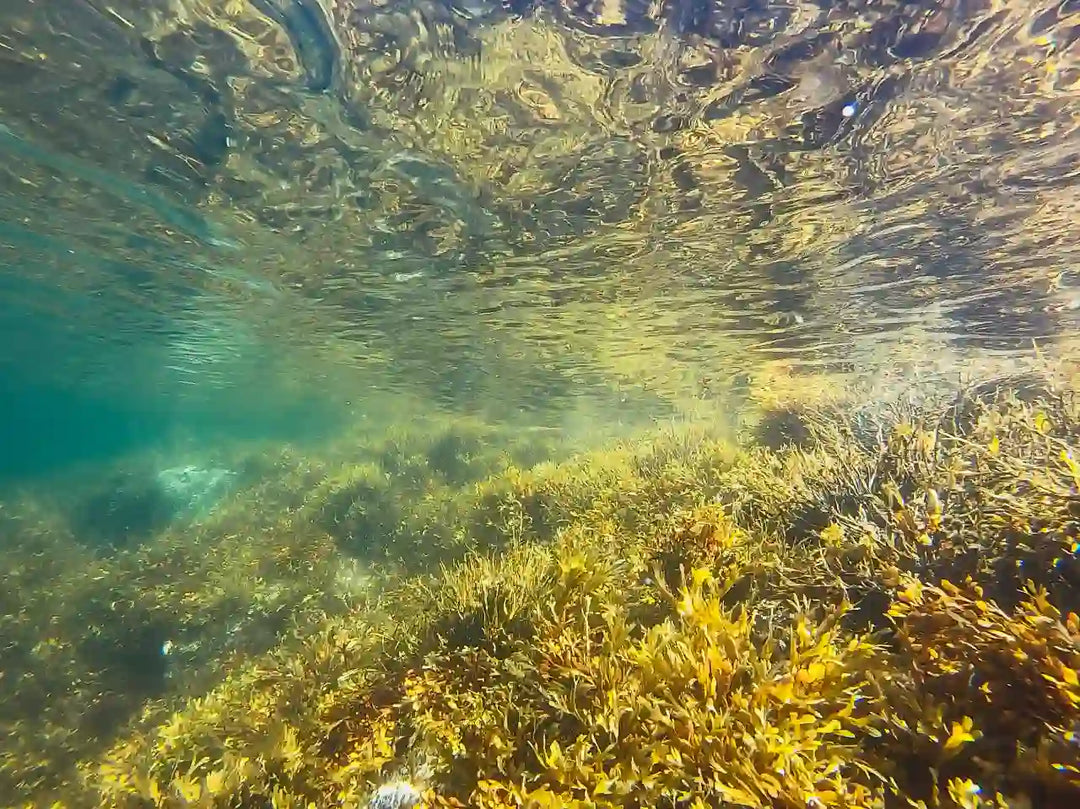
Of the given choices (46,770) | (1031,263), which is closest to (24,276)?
(46,770)

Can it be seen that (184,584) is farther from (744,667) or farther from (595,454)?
(744,667)

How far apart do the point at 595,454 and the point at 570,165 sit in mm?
7002

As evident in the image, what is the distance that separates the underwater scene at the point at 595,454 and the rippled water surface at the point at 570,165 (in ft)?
0.24

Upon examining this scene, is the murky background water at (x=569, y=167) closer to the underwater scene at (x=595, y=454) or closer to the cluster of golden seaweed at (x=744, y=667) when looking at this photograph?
the underwater scene at (x=595, y=454)

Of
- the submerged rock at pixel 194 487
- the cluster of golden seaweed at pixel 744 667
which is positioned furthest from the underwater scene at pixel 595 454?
the submerged rock at pixel 194 487

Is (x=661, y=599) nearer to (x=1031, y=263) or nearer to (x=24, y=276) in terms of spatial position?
(x=1031, y=263)

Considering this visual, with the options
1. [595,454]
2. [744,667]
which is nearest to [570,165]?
[595,454]

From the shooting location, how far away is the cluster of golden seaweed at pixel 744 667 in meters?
3.16

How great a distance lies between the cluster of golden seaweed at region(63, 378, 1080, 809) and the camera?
316 centimetres

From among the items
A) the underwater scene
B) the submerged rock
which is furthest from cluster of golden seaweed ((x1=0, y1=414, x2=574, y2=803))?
the submerged rock

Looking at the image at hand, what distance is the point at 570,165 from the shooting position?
30.1 ft

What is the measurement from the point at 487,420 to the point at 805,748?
38223 mm

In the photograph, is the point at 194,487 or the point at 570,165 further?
the point at 194,487

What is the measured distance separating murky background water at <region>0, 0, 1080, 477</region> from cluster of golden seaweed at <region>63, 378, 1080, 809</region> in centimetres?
434
